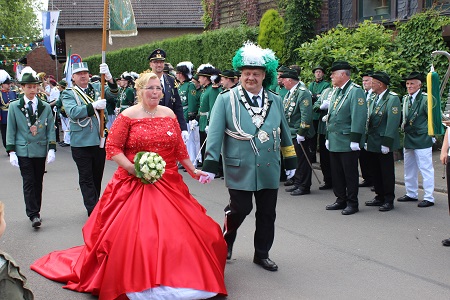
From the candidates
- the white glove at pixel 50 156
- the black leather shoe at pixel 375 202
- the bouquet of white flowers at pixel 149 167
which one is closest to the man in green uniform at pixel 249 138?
the bouquet of white flowers at pixel 149 167

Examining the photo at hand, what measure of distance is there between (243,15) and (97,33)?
19.9 meters

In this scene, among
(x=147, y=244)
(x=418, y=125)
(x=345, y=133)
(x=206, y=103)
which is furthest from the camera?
(x=206, y=103)

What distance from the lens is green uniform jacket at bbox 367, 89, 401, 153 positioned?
7.86 meters

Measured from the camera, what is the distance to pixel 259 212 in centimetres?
545

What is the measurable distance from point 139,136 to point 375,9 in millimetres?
10784

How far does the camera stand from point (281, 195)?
914 cm

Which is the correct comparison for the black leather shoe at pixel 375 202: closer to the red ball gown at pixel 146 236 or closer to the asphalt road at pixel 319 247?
the asphalt road at pixel 319 247

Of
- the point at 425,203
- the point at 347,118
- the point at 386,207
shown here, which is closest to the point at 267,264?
the point at 386,207

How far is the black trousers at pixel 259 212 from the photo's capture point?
532 centimetres

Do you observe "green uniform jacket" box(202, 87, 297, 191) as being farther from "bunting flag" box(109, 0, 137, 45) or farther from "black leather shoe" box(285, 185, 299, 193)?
"black leather shoe" box(285, 185, 299, 193)

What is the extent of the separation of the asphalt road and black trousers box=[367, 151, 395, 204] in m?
0.25

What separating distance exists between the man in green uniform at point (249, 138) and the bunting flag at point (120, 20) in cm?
235

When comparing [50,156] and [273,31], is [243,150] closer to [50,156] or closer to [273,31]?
[50,156]

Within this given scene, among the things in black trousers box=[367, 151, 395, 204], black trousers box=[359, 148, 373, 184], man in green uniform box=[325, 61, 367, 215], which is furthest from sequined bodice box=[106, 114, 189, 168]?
black trousers box=[359, 148, 373, 184]
